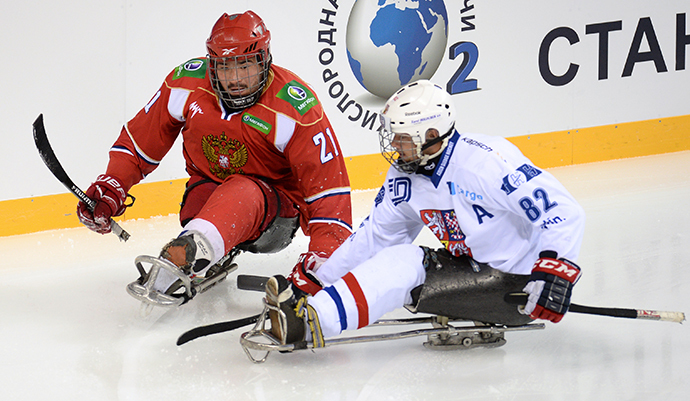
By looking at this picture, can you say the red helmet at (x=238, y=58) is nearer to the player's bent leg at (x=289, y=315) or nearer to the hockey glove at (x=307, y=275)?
the hockey glove at (x=307, y=275)

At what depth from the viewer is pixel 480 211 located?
8.10ft

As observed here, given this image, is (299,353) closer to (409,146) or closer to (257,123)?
(409,146)

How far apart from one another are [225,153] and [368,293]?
109cm

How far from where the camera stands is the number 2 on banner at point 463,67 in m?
5.57

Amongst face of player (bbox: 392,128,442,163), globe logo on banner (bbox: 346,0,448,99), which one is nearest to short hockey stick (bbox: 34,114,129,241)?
face of player (bbox: 392,128,442,163)

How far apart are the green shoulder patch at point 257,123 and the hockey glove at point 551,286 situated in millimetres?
1292

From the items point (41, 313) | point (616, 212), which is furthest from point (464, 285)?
point (616, 212)

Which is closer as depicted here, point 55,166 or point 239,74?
point 239,74

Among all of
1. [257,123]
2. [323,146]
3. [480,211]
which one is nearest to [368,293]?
[480,211]

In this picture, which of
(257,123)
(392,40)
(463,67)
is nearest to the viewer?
(257,123)

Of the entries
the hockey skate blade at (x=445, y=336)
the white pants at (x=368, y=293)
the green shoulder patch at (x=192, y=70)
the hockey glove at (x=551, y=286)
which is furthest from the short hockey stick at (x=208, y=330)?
the green shoulder patch at (x=192, y=70)

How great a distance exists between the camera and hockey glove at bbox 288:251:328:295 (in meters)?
2.61

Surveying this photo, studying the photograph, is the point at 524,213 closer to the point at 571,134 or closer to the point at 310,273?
the point at 310,273

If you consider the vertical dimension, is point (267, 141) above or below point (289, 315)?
above
